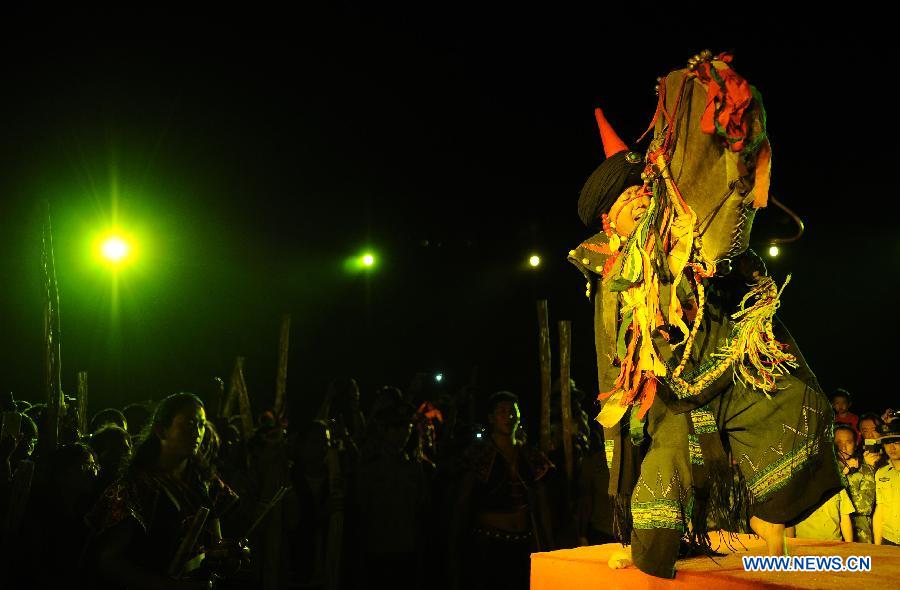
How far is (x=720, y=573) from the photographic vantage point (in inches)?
133

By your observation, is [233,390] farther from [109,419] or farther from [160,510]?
[160,510]

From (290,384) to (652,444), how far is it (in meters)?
15.1

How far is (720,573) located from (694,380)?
0.85 m

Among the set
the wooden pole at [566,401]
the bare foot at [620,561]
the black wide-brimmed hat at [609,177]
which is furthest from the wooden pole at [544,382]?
the black wide-brimmed hat at [609,177]

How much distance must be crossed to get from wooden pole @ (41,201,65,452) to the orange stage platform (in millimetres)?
5415

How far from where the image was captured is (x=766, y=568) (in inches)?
137

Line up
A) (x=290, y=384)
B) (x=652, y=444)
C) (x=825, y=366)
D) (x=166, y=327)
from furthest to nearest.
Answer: (x=290, y=384) → (x=166, y=327) → (x=825, y=366) → (x=652, y=444)

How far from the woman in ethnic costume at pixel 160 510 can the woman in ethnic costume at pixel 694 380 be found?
2.25 metres

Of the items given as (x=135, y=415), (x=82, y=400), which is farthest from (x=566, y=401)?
(x=82, y=400)

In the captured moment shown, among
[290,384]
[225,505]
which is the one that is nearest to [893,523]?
[225,505]

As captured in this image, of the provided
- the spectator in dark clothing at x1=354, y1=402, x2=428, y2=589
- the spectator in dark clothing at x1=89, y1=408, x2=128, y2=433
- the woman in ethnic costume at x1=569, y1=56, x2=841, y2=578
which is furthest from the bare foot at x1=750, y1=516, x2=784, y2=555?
the spectator in dark clothing at x1=89, y1=408, x2=128, y2=433

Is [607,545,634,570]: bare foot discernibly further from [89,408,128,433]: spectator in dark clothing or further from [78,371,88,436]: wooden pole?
[78,371,88,436]: wooden pole

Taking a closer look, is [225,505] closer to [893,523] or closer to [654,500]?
[654,500]

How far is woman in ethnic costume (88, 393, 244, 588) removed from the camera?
3.86 m
